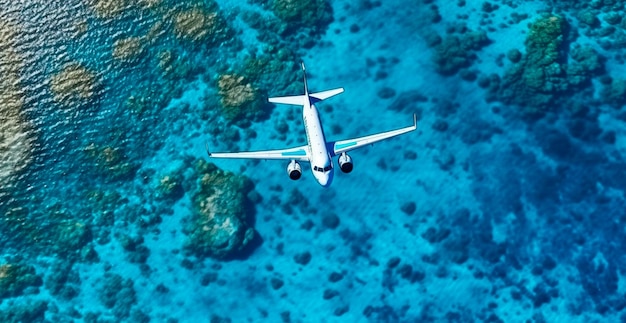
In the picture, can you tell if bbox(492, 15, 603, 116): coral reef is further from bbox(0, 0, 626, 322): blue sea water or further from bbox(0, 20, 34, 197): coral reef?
bbox(0, 20, 34, 197): coral reef

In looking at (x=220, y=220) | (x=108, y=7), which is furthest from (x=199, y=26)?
(x=220, y=220)

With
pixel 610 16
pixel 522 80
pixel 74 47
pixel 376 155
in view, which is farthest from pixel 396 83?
pixel 74 47

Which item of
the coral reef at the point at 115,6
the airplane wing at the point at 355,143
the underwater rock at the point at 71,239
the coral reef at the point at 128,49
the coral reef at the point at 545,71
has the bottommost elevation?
the underwater rock at the point at 71,239

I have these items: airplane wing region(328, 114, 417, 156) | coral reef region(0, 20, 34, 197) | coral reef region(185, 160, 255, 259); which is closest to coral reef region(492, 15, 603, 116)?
airplane wing region(328, 114, 417, 156)

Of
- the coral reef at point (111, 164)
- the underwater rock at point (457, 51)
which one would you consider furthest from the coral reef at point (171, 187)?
the underwater rock at point (457, 51)

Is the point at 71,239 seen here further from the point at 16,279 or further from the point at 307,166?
the point at 307,166

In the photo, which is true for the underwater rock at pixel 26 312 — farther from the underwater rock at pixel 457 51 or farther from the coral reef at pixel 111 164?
the underwater rock at pixel 457 51

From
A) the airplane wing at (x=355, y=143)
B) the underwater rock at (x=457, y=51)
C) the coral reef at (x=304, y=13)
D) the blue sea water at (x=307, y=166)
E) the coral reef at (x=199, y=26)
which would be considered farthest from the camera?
the coral reef at (x=304, y=13)

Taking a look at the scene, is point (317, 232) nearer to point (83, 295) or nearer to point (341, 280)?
point (341, 280)
